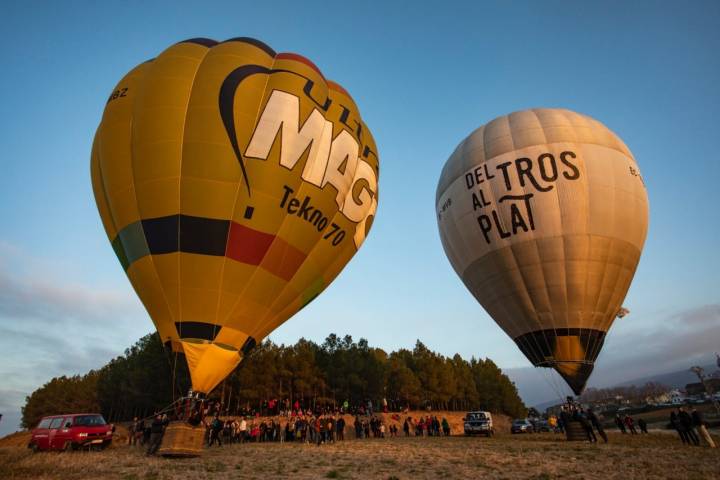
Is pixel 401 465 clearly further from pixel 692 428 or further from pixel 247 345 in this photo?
pixel 692 428

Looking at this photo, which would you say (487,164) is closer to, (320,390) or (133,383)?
(320,390)

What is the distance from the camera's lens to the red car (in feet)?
44.6

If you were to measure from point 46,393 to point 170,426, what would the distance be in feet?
258

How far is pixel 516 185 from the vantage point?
19.8 metres

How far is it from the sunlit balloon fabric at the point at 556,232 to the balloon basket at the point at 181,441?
14440mm

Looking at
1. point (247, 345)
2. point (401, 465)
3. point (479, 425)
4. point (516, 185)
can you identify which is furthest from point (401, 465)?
point (479, 425)

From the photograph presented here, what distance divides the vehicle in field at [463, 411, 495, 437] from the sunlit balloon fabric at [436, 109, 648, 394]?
534 cm

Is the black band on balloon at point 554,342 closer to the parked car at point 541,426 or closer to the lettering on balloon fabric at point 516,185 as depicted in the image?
the lettering on balloon fabric at point 516,185

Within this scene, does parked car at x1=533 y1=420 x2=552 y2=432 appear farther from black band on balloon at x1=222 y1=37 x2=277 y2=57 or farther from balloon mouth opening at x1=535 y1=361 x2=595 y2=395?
black band on balloon at x1=222 y1=37 x2=277 y2=57

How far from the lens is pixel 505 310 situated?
20438 millimetres

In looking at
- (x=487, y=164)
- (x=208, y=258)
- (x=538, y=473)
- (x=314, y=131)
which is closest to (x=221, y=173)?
(x=208, y=258)

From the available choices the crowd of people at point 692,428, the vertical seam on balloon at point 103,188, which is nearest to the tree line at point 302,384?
the vertical seam on balloon at point 103,188

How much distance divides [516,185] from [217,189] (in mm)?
13233

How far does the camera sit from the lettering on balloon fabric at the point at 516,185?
19.5 metres
